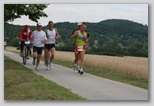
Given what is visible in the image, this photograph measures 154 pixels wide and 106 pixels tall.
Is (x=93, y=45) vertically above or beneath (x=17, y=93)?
above

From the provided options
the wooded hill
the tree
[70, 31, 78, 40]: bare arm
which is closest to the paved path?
the wooded hill

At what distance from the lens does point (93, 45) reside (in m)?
10.7

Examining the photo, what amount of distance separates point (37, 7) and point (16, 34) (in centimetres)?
108

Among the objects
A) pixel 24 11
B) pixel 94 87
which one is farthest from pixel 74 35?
pixel 94 87

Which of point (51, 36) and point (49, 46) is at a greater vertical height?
point (51, 36)

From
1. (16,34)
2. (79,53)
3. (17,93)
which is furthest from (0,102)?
(79,53)

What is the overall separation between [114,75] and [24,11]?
9.17 ft

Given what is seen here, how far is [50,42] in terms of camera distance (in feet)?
41.3

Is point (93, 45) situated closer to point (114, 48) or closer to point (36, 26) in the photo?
point (114, 48)

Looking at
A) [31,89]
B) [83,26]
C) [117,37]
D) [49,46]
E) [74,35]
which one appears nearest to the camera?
[31,89]

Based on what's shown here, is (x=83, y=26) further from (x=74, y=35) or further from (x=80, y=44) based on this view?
(x=80, y=44)

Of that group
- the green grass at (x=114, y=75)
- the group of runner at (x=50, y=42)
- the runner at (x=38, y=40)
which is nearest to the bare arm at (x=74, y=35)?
the group of runner at (x=50, y=42)

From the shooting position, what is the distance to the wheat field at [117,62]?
10.6m

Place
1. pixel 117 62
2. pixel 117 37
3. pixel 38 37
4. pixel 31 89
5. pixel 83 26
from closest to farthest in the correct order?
pixel 31 89
pixel 117 37
pixel 83 26
pixel 117 62
pixel 38 37
